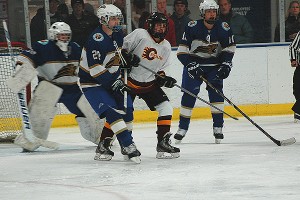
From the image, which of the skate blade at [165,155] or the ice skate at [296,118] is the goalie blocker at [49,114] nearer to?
the skate blade at [165,155]

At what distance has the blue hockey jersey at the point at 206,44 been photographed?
23.6ft

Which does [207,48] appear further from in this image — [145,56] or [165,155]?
[165,155]

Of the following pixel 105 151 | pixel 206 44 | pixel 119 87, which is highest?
pixel 206 44

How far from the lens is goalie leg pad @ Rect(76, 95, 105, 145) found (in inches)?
282

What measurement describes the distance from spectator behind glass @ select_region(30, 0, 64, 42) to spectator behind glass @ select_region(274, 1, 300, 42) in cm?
222

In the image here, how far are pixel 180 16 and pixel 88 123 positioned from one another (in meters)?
2.68

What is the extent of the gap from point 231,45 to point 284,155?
126cm

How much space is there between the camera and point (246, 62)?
9.45m

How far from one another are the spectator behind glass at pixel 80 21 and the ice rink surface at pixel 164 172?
5.78ft

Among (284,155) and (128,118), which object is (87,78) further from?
(284,155)

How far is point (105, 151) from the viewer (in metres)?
6.28

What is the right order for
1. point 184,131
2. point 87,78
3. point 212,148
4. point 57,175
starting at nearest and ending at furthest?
1. point 57,175
2. point 87,78
3. point 212,148
4. point 184,131

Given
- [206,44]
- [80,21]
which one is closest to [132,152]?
[206,44]

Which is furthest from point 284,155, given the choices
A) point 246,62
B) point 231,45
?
point 246,62
